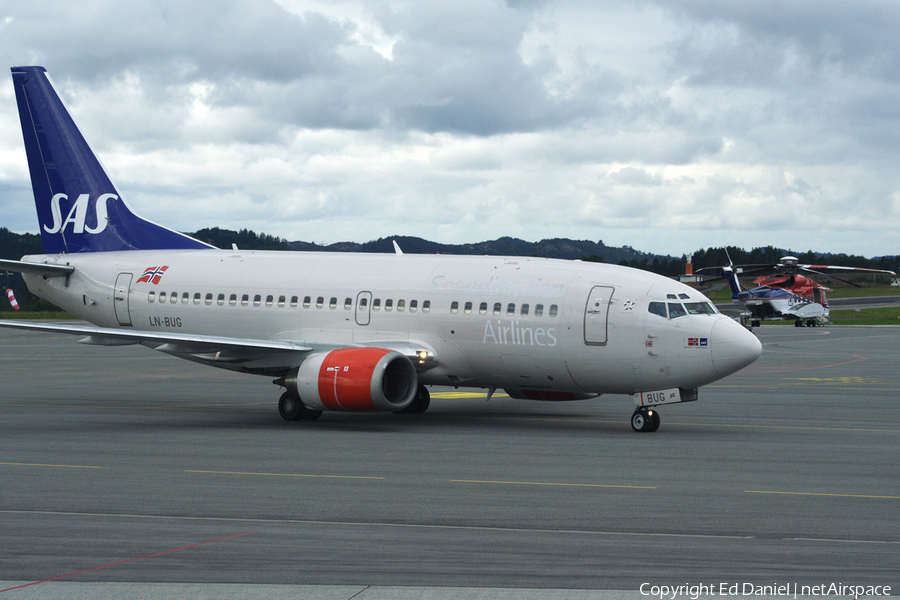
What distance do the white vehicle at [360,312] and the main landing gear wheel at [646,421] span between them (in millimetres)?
35

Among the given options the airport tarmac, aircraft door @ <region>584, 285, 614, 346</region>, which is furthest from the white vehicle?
the airport tarmac

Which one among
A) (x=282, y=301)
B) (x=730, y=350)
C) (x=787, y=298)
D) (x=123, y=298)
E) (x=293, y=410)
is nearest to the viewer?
(x=730, y=350)

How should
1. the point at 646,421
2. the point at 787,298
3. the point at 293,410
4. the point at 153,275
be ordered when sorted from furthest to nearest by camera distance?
1. the point at 787,298
2. the point at 153,275
3. the point at 293,410
4. the point at 646,421

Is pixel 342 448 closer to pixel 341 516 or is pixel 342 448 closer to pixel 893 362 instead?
pixel 341 516

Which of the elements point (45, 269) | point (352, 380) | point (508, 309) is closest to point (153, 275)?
point (45, 269)

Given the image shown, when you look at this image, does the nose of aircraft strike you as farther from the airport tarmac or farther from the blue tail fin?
the blue tail fin

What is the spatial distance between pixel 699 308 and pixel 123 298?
1720 centimetres

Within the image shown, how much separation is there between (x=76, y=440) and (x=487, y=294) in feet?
33.5

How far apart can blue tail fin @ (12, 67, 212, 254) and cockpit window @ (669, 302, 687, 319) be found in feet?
53.7

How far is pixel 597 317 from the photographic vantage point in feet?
71.6

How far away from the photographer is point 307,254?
89.7ft

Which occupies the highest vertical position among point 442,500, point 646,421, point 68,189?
point 68,189

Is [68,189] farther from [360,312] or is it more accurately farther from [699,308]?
[699,308]

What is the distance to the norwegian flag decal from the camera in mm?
27734
